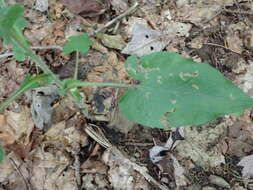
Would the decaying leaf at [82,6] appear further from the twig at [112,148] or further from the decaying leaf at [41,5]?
the twig at [112,148]

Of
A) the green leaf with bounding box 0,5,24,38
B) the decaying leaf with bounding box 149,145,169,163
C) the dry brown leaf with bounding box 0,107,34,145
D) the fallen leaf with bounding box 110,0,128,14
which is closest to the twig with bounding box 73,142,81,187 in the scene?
the dry brown leaf with bounding box 0,107,34,145

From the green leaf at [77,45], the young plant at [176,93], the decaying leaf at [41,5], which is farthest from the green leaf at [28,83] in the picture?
the decaying leaf at [41,5]

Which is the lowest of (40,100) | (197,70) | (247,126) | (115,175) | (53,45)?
(115,175)

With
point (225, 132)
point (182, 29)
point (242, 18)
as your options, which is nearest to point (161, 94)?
point (225, 132)

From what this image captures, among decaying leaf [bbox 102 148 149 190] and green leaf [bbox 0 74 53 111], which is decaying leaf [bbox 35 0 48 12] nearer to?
green leaf [bbox 0 74 53 111]

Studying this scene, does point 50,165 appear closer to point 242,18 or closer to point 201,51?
point 201,51

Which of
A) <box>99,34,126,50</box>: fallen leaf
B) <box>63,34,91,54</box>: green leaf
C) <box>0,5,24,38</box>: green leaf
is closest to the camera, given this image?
<box>0,5,24,38</box>: green leaf
